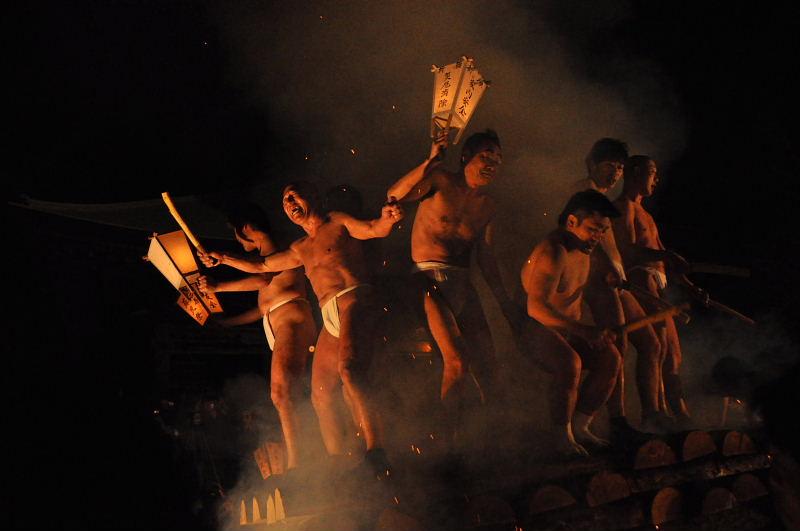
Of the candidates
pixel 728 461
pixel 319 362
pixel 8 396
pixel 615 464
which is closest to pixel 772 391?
pixel 728 461

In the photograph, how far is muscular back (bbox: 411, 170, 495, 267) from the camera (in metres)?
6.09

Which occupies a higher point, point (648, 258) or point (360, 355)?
point (648, 258)

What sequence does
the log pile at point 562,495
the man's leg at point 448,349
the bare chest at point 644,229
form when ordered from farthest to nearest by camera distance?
the bare chest at point 644,229, the man's leg at point 448,349, the log pile at point 562,495

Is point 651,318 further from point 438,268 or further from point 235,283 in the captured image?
point 235,283

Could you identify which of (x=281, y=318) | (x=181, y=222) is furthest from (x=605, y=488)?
(x=181, y=222)

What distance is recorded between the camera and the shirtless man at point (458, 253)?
5898 mm

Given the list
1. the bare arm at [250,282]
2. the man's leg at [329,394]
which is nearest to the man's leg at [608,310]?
the man's leg at [329,394]

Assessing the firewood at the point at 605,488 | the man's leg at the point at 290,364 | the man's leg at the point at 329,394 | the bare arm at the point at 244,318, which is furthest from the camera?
the bare arm at the point at 244,318

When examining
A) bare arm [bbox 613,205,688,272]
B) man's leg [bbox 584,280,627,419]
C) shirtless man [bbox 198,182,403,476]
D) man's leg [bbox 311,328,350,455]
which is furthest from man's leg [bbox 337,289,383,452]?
bare arm [bbox 613,205,688,272]

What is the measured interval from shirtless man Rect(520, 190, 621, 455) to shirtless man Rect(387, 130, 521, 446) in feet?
1.00

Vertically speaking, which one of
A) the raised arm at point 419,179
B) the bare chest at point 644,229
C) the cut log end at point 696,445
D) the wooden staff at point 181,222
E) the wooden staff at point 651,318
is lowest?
the cut log end at point 696,445

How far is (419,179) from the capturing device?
578 cm

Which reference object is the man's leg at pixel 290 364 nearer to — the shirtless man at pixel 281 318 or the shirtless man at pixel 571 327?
the shirtless man at pixel 281 318

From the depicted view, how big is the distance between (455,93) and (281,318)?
2.08 m
